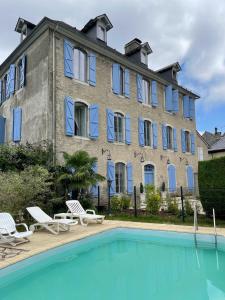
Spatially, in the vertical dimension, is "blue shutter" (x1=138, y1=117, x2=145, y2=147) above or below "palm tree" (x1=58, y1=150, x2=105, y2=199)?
above

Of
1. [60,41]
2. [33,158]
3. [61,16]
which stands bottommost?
[33,158]

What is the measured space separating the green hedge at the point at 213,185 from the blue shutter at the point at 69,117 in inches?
245

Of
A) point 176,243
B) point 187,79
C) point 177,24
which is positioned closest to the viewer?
point 176,243

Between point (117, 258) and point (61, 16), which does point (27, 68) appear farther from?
point (117, 258)

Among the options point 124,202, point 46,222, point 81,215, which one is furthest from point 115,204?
point 46,222

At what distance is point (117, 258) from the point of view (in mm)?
7062

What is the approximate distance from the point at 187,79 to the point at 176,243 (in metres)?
18.5

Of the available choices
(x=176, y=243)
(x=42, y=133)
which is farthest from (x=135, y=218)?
(x=42, y=133)

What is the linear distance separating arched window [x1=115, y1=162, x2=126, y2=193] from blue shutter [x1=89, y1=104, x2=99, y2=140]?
2.41 metres

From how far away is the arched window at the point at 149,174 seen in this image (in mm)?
17875

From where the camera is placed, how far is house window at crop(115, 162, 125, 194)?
16.1m

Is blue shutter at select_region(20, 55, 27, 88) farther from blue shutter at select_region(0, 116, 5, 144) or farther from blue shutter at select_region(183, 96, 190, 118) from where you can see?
blue shutter at select_region(183, 96, 190, 118)

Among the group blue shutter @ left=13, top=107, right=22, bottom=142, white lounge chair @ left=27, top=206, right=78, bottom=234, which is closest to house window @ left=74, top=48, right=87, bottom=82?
blue shutter @ left=13, top=107, right=22, bottom=142

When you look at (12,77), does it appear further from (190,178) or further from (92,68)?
(190,178)
